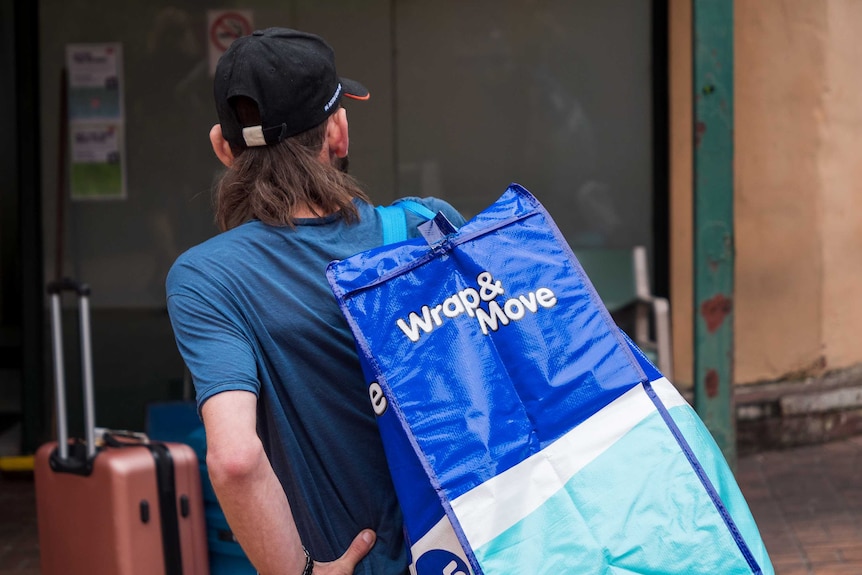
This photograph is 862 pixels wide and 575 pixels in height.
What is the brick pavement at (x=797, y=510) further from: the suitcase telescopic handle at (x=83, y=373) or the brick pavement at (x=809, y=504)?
the suitcase telescopic handle at (x=83, y=373)

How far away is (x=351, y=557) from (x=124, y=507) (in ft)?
6.20

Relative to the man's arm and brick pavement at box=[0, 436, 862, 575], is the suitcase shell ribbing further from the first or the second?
the man's arm

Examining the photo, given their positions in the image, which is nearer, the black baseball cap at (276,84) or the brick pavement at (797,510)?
the black baseball cap at (276,84)

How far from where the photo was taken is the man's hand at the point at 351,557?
156 cm

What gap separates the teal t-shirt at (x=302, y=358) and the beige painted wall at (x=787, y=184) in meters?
4.81

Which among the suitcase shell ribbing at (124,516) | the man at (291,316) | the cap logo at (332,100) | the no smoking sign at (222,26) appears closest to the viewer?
the man at (291,316)

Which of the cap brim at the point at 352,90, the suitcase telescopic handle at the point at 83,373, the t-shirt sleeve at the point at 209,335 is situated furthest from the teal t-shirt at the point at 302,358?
the suitcase telescopic handle at the point at 83,373

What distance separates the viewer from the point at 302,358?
155 centimetres

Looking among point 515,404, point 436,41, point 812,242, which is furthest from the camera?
point 812,242

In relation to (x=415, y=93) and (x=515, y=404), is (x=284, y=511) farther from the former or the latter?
(x=415, y=93)

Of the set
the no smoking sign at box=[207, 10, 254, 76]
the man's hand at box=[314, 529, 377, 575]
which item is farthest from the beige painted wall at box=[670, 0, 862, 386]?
the man's hand at box=[314, 529, 377, 575]

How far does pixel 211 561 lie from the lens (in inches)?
136

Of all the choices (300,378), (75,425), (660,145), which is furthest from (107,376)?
(300,378)

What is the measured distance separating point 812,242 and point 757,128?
78cm
